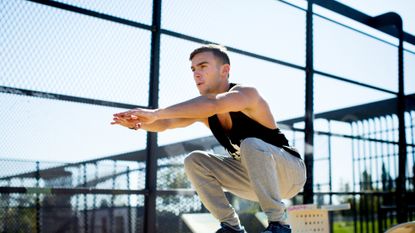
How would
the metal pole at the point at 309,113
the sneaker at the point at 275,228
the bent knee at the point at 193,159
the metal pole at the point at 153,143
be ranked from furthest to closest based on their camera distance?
the metal pole at the point at 309,113, the metal pole at the point at 153,143, the bent knee at the point at 193,159, the sneaker at the point at 275,228

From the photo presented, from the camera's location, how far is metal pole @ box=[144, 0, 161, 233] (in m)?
3.37

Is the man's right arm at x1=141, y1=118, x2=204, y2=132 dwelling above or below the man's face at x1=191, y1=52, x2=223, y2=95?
below

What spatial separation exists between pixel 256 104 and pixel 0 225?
1.57 m

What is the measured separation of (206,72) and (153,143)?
102 cm

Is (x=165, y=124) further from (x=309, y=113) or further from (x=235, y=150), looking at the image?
(x=309, y=113)

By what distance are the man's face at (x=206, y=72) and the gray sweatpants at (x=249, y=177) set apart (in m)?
0.36

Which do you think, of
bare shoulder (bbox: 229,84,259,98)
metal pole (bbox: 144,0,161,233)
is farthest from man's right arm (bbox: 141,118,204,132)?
metal pole (bbox: 144,0,161,233)

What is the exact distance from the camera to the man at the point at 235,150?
2328 mm

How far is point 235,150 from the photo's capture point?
2.70 metres

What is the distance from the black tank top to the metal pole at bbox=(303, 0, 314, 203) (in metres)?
1.79

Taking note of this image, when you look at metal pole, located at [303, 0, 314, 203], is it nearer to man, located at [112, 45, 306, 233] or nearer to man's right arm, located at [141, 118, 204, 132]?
man, located at [112, 45, 306, 233]

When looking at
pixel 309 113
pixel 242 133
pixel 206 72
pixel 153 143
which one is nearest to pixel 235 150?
pixel 242 133

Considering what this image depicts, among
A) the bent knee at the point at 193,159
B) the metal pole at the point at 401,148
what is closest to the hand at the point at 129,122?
the bent knee at the point at 193,159

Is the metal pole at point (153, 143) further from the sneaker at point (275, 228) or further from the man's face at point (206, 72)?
the sneaker at point (275, 228)
